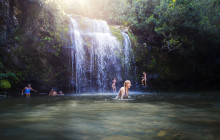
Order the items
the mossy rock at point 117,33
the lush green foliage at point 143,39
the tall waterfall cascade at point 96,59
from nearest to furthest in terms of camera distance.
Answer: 1. the lush green foliage at point 143,39
2. the tall waterfall cascade at point 96,59
3. the mossy rock at point 117,33

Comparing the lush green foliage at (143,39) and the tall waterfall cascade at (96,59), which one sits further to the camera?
the tall waterfall cascade at (96,59)

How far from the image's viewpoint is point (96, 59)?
18.5 metres

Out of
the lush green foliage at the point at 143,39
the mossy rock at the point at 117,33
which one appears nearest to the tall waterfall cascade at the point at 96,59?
the mossy rock at the point at 117,33

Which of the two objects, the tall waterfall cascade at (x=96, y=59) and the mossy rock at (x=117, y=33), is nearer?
the tall waterfall cascade at (x=96, y=59)

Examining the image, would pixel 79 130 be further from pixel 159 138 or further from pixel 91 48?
pixel 91 48

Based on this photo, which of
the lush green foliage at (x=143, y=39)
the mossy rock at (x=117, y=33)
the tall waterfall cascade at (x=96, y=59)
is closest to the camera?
the lush green foliage at (x=143, y=39)

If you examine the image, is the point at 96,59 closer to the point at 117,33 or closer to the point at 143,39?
the point at 117,33

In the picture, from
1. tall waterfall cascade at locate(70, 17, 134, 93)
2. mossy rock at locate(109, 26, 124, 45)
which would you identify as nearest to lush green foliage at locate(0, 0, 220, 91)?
mossy rock at locate(109, 26, 124, 45)

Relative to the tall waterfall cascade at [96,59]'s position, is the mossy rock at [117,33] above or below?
above

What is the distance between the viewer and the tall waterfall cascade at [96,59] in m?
17.8

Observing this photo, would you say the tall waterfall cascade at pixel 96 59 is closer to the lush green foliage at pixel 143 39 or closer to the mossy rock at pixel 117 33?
the mossy rock at pixel 117 33

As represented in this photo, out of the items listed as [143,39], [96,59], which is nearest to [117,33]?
[143,39]

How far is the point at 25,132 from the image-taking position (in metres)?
3.20

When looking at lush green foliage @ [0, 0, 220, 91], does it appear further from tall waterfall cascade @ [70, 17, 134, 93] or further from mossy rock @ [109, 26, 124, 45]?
tall waterfall cascade @ [70, 17, 134, 93]
